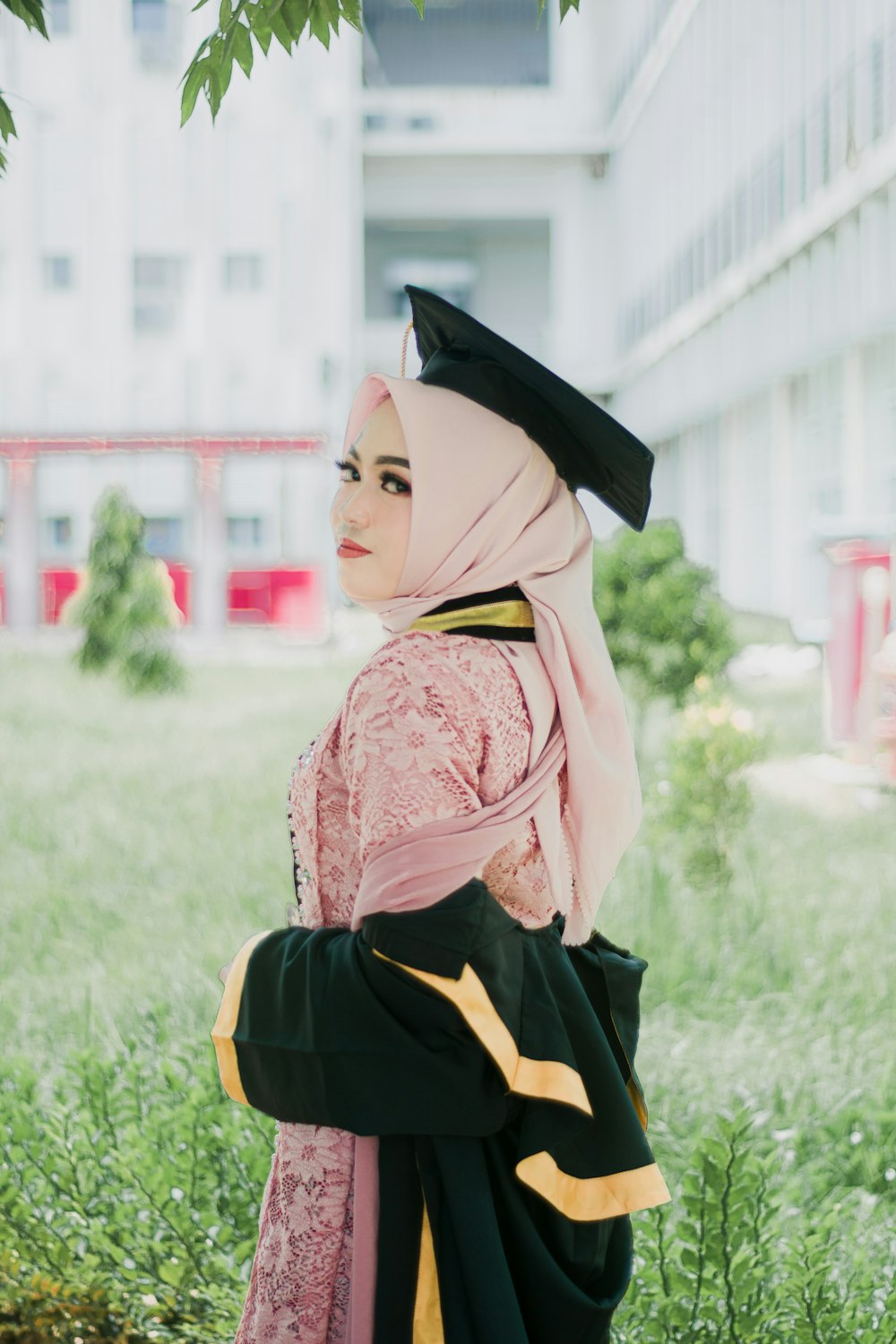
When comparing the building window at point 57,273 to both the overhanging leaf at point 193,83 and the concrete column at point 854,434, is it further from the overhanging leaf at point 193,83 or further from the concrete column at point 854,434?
the overhanging leaf at point 193,83

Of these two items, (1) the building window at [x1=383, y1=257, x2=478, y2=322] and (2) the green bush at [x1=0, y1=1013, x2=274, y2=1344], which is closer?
(2) the green bush at [x1=0, y1=1013, x2=274, y2=1344]

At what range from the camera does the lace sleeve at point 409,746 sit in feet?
3.92

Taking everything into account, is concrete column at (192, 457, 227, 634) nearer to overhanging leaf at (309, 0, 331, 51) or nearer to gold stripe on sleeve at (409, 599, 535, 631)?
overhanging leaf at (309, 0, 331, 51)

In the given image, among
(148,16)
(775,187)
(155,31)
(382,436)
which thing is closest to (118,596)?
(775,187)

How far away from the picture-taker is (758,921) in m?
4.23

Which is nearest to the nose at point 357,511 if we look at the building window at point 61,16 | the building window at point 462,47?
the building window at point 61,16

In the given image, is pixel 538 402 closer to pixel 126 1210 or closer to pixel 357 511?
pixel 357 511

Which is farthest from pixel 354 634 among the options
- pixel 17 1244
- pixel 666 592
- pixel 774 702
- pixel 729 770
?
pixel 17 1244

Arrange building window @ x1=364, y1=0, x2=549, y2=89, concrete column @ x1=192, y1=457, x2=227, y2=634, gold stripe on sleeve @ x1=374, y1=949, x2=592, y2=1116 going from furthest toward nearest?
1. building window @ x1=364, y1=0, x2=549, y2=89
2. concrete column @ x1=192, y1=457, x2=227, y2=634
3. gold stripe on sleeve @ x1=374, y1=949, x2=592, y2=1116

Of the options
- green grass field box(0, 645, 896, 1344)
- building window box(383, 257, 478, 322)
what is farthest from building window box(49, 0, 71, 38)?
green grass field box(0, 645, 896, 1344)

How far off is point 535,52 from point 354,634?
11.3 metres

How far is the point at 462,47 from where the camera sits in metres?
21.6

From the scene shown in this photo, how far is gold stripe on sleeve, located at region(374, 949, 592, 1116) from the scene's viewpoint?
117 cm

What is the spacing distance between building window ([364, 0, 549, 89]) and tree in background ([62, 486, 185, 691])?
42.3 ft
